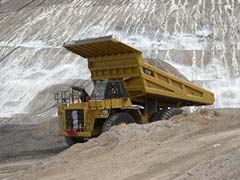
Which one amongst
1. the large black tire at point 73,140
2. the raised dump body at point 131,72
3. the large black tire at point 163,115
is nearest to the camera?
the raised dump body at point 131,72

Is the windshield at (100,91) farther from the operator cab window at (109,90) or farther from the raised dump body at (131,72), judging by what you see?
the raised dump body at (131,72)

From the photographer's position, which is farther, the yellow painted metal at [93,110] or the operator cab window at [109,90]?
the operator cab window at [109,90]

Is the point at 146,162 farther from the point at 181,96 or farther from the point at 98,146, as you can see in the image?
the point at 181,96

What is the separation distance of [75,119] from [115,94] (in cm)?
130

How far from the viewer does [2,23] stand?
123ft

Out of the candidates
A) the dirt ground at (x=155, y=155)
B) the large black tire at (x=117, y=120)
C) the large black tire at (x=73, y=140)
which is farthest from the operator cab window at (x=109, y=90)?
the dirt ground at (x=155, y=155)

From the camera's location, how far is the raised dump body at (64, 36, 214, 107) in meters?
14.6

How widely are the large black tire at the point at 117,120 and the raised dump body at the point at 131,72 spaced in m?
0.85

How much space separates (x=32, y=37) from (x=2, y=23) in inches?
198

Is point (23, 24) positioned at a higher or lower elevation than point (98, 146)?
higher

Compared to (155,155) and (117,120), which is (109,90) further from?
(155,155)

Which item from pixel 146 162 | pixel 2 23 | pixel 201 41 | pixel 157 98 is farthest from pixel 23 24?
pixel 146 162

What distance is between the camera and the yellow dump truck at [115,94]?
14070mm

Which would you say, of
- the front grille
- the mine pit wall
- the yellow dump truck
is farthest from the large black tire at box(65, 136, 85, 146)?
the mine pit wall
